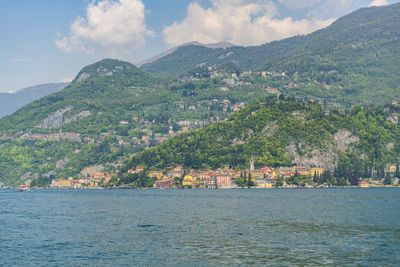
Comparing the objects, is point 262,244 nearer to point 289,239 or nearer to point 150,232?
point 289,239

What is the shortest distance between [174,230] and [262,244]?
16847mm

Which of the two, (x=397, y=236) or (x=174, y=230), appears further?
(x=174, y=230)

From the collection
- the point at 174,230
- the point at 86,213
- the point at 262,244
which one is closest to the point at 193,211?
the point at 86,213

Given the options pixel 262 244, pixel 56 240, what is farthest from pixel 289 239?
pixel 56 240

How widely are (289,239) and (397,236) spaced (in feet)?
45.0

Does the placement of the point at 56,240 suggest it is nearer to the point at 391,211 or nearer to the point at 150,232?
the point at 150,232

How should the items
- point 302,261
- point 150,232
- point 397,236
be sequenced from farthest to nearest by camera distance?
point 150,232
point 397,236
point 302,261

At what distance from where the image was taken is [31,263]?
50781 millimetres

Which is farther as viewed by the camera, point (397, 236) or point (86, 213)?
point (86, 213)

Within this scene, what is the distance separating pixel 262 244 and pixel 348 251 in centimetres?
955

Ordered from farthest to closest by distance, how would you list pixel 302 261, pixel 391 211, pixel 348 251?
pixel 391 211, pixel 348 251, pixel 302 261

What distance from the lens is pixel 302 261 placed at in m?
48.4

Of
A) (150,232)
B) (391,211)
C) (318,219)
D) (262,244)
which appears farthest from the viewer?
(391,211)

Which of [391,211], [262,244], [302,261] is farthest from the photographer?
[391,211]
